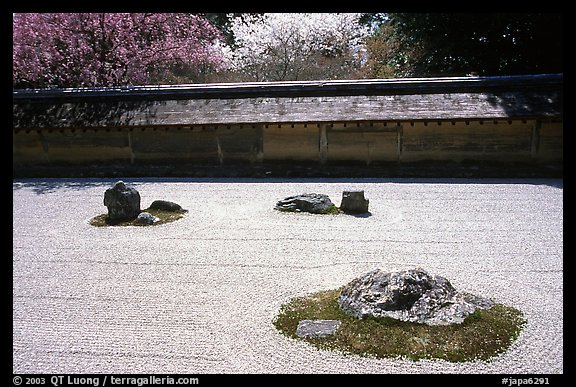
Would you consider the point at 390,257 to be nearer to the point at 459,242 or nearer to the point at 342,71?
the point at 459,242

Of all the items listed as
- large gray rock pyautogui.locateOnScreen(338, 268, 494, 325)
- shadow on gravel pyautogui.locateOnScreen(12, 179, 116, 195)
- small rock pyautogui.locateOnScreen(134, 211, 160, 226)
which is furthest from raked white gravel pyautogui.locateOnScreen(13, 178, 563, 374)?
shadow on gravel pyautogui.locateOnScreen(12, 179, 116, 195)

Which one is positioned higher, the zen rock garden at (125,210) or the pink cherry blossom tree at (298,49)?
the pink cherry blossom tree at (298,49)

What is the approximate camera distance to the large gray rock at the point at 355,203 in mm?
9789

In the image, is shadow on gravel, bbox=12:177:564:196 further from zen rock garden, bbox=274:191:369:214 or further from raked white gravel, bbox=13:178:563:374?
zen rock garden, bbox=274:191:369:214

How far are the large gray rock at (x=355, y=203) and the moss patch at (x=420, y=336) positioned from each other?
Result: 15.5 feet

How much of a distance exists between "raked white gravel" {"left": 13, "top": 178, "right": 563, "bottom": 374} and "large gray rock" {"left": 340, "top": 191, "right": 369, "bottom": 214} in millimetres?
287

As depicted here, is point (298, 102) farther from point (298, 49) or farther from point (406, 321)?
point (298, 49)

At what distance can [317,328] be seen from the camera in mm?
4852

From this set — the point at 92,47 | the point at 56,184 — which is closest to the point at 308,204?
the point at 56,184

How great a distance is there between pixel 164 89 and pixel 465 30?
12.5 m

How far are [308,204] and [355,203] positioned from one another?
0.97 m

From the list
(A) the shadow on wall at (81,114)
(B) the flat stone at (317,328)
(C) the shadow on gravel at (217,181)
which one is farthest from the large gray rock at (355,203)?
(A) the shadow on wall at (81,114)

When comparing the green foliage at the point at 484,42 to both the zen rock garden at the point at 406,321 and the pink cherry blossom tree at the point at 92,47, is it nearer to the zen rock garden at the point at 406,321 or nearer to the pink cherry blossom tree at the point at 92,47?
the pink cherry blossom tree at the point at 92,47

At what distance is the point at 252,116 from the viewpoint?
1434 centimetres
